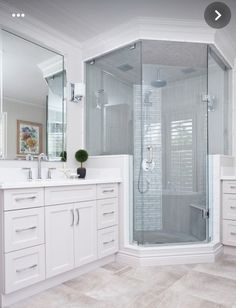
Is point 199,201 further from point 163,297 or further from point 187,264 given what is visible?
point 163,297

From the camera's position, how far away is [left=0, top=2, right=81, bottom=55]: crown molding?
243 centimetres

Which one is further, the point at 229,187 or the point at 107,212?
the point at 229,187

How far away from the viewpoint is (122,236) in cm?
268

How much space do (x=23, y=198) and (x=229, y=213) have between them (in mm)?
2165

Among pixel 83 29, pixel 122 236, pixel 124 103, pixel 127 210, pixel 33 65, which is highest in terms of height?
pixel 83 29

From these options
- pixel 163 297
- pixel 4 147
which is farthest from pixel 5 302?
pixel 4 147

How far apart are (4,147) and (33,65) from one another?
917 mm

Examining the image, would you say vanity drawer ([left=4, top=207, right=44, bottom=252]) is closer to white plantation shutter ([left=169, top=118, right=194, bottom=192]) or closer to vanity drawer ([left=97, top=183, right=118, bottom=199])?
vanity drawer ([left=97, top=183, right=118, bottom=199])

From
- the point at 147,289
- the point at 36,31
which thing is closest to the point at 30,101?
the point at 36,31

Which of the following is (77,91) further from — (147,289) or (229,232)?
(229,232)

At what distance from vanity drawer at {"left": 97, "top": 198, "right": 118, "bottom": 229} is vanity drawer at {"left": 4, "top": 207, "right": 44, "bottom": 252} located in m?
0.66

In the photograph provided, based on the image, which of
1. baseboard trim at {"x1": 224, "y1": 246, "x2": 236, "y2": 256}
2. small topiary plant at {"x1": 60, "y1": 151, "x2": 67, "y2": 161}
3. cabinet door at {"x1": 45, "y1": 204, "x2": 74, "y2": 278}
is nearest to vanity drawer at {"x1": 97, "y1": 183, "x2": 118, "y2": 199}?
cabinet door at {"x1": 45, "y1": 204, "x2": 74, "y2": 278}

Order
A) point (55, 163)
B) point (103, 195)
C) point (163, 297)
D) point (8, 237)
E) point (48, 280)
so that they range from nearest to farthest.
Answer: point (8, 237) < point (163, 297) < point (48, 280) < point (103, 195) < point (55, 163)

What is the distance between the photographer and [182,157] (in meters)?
3.01
